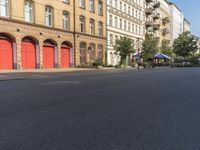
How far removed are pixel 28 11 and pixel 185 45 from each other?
7061 cm

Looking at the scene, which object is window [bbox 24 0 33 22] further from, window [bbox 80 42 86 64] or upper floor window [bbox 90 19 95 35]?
upper floor window [bbox 90 19 95 35]

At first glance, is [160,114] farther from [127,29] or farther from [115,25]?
[127,29]

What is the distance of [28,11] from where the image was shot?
36.2m

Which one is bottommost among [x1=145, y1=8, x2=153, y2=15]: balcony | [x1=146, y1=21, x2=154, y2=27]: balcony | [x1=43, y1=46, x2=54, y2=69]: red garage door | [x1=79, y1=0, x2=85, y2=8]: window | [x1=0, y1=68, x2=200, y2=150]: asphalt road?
[x1=0, y1=68, x2=200, y2=150]: asphalt road

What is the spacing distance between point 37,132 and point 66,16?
38.7m

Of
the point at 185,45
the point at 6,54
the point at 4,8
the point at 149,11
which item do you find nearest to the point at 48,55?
the point at 6,54

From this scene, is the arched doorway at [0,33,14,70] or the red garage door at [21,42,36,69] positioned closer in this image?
the arched doorway at [0,33,14,70]

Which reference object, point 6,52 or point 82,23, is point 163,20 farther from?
point 6,52

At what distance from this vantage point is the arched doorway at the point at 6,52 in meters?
32.9

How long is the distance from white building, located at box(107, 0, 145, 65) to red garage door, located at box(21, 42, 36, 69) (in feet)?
67.9

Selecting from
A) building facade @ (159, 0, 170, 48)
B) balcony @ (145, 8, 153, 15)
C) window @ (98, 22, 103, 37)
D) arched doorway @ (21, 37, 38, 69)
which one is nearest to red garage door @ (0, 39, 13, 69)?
arched doorway @ (21, 37, 38, 69)

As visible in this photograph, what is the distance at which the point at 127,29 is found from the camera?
65750 millimetres

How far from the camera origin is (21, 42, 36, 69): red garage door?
117ft

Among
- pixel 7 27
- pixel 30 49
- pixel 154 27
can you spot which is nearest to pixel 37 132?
pixel 7 27
